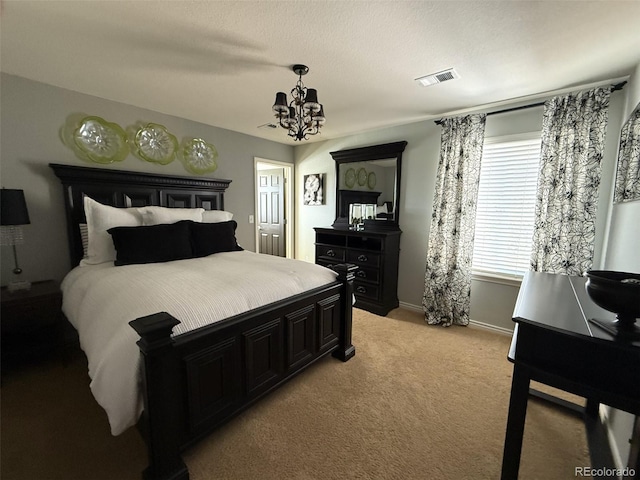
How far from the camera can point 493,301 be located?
3088 millimetres

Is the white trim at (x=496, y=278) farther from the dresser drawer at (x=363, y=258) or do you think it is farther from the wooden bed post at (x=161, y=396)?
the wooden bed post at (x=161, y=396)

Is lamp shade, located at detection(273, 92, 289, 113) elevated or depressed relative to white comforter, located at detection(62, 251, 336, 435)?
elevated

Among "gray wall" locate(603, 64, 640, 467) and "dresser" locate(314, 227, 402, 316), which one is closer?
"gray wall" locate(603, 64, 640, 467)

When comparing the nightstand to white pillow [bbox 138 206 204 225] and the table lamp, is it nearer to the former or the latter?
the table lamp

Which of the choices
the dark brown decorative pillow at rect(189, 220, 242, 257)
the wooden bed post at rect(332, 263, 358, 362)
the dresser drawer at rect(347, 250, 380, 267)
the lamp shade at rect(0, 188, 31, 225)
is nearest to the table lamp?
the lamp shade at rect(0, 188, 31, 225)

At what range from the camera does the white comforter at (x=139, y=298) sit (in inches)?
50.9

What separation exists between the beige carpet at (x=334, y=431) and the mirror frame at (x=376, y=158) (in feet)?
6.59

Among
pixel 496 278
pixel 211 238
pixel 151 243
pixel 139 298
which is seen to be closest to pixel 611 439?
pixel 496 278

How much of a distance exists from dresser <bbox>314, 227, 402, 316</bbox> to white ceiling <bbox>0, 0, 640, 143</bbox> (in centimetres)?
168

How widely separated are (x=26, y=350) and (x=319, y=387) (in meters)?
2.49

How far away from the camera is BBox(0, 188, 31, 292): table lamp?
6.98 feet

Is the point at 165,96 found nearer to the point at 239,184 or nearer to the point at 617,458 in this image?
the point at 239,184

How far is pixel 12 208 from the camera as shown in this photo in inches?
85.0

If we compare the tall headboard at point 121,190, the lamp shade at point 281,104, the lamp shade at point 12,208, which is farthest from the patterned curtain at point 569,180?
the lamp shade at point 12,208
